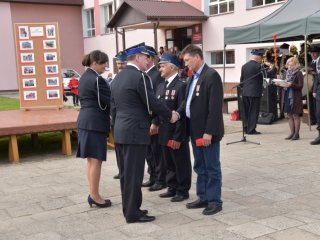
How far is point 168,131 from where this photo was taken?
16.1ft

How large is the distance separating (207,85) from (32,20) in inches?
1058

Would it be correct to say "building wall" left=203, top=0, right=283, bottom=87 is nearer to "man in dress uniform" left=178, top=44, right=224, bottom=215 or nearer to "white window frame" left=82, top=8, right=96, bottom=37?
"white window frame" left=82, top=8, right=96, bottom=37

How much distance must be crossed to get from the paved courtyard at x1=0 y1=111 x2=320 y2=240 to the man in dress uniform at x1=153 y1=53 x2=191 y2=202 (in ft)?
0.85

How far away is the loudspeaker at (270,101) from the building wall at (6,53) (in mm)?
21119

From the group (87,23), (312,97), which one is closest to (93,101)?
(312,97)

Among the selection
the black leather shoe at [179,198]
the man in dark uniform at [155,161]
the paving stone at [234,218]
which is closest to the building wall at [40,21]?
the man in dark uniform at [155,161]

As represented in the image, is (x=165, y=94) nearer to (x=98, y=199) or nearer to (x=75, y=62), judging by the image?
(x=98, y=199)

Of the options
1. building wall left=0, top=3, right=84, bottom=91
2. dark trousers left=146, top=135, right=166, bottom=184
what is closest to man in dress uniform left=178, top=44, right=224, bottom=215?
dark trousers left=146, top=135, right=166, bottom=184

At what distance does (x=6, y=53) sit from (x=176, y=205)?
25.9 metres

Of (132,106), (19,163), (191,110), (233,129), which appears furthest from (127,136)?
(233,129)

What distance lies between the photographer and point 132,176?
4355mm

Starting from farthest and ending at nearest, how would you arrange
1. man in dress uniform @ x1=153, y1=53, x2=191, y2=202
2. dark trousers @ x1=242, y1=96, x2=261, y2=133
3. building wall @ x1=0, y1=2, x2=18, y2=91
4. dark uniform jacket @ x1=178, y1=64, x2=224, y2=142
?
1. building wall @ x1=0, y1=2, x2=18, y2=91
2. dark trousers @ x1=242, y1=96, x2=261, y2=133
3. man in dress uniform @ x1=153, y1=53, x2=191, y2=202
4. dark uniform jacket @ x1=178, y1=64, x2=224, y2=142

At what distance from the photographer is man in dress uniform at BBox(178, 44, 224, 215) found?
172 inches

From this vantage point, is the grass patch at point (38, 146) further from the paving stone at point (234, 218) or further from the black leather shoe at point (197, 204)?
the paving stone at point (234, 218)
